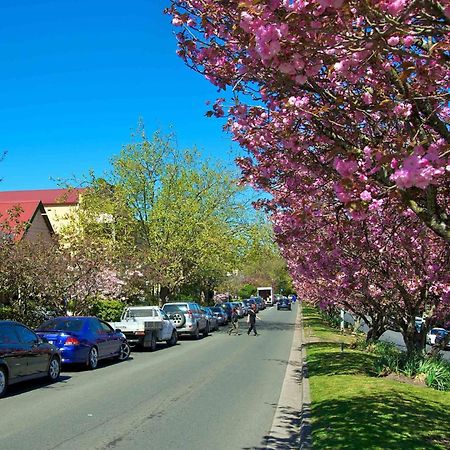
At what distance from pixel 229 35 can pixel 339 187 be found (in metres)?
2.21

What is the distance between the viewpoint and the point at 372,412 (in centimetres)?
856

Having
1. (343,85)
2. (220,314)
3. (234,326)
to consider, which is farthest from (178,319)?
(343,85)

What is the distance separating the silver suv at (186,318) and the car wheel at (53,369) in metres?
13.9

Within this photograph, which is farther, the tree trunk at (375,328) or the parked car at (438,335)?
the tree trunk at (375,328)

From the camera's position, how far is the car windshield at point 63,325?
15070mm

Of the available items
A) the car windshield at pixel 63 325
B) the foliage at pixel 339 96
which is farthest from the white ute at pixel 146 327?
the foliage at pixel 339 96

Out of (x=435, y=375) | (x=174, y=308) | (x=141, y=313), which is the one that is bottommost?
(x=435, y=375)

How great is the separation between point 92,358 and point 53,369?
8.11 feet

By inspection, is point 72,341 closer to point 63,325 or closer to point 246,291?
point 63,325

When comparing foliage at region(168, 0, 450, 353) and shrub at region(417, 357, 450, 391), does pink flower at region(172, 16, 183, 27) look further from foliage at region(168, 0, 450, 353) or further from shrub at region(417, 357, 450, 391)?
shrub at region(417, 357, 450, 391)

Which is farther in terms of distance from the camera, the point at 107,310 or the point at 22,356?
the point at 107,310

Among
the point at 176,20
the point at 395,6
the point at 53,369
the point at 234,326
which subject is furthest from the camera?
the point at 234,326

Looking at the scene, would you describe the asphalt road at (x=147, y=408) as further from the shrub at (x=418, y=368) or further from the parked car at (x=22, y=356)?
the shrub at (x=418, y=368)

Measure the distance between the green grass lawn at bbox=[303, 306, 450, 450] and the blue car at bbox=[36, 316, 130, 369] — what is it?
233 inches
